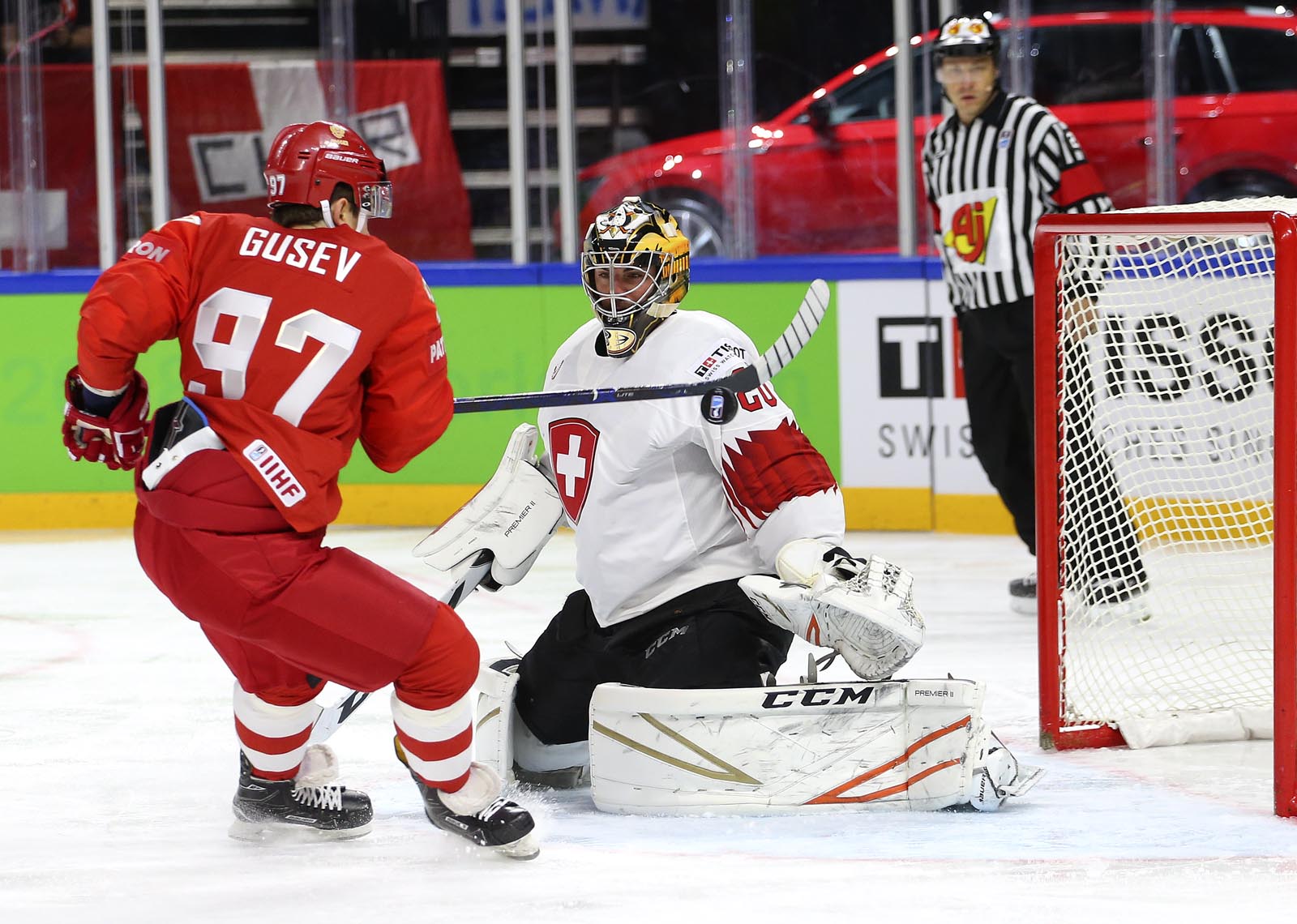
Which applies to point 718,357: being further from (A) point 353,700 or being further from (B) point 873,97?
(B) point 873,97

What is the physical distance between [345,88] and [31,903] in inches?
191

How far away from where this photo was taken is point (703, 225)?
666 centimetres

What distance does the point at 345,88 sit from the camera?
273 inches

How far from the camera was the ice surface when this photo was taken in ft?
8.00

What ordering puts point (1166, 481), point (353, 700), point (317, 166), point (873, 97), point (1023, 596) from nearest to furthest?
point (317, 166) < point (353, 700) < point (1166, 481) < point (1023, 596) < point (873, 97)

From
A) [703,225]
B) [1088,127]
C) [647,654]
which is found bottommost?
[647,654]

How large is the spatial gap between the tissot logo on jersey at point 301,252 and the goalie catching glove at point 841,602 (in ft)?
2.40

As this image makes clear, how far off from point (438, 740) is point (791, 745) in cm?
54

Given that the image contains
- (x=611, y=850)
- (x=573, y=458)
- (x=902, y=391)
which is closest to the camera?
(x=611, y=850)

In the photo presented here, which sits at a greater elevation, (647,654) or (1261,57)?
(1261,57)

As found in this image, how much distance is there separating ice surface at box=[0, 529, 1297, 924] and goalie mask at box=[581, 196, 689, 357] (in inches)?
29.5

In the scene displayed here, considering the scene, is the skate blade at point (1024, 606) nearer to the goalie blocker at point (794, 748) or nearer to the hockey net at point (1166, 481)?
the hockey net at point (1166, 481)

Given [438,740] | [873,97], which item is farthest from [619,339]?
[873,97]

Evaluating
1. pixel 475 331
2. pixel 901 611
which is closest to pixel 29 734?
pixel 901 611
